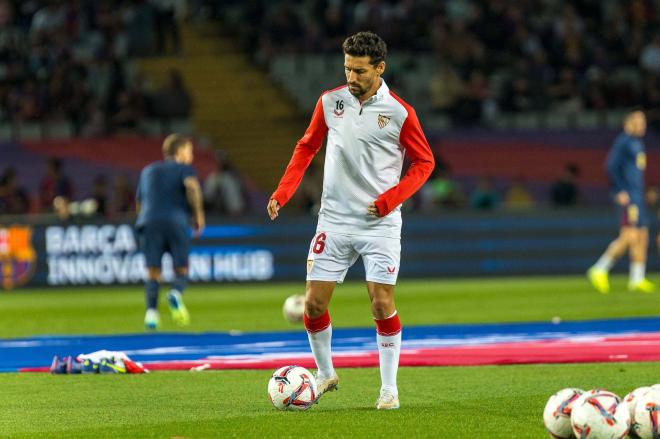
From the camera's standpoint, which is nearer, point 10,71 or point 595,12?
point 10,71

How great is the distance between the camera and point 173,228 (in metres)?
17.2

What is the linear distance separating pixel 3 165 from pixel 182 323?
12760 mm

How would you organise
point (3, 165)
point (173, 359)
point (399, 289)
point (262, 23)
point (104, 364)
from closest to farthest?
point (104, 364) < point (173, 359) < point (399, 289) < point (3, 165) < point (262, 23)

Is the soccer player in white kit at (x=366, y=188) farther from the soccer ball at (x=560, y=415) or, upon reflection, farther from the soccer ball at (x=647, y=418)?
the soccer ball at (x=647, y=418)

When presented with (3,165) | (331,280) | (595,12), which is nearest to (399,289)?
(3,165)

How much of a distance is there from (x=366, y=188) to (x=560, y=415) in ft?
8.18

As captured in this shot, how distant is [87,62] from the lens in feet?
99.6

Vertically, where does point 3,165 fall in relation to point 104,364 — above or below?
below

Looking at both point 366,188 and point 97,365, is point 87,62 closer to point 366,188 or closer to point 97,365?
point 97,365

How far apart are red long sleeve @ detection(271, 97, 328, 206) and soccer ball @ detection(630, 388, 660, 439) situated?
296cm

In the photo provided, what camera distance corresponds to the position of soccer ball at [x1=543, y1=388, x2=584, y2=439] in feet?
24.9

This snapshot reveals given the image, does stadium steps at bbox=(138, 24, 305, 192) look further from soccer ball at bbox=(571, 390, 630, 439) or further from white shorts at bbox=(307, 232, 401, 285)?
soccer ball at bbox=(571, 390, 630, 439)

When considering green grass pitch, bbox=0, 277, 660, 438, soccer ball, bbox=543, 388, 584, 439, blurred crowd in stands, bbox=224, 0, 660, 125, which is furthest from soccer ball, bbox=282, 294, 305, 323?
blurred crowd in stands, bbox=224, 0, 660, 125

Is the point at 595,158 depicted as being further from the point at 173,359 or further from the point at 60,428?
the point at 60,428
